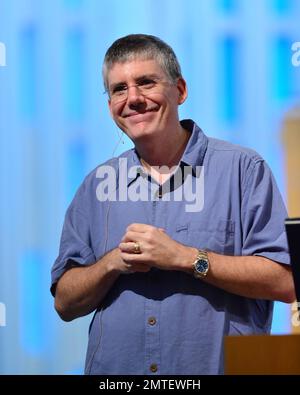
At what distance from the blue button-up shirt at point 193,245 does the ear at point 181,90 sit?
103mm

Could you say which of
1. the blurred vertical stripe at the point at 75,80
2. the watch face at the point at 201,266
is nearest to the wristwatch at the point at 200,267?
the watch face at the point at 201,266

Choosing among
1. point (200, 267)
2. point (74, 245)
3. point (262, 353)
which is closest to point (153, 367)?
point (200, 267)

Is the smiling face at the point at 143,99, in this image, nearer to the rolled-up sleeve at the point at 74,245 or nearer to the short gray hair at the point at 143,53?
the short gray hair at the point at 143,53

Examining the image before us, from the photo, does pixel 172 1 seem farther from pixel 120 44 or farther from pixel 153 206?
pixel 153 206

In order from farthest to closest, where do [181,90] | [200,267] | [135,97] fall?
[181,90] < [135,97] < [200,267]

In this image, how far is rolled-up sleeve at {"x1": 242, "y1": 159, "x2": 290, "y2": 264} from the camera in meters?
2.32

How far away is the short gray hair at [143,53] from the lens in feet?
8.04

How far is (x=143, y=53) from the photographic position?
2.45m

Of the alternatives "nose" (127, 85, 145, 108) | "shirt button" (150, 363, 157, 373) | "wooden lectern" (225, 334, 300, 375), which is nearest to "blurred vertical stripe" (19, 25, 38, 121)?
"nose" (127, 85, 145, 108)

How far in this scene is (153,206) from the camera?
2.46m

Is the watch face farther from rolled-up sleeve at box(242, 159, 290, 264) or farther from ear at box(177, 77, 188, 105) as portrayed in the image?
ear at box(177, 77, 188, 105)

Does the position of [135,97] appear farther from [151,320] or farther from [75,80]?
[151,320]

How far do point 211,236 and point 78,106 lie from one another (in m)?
0.61

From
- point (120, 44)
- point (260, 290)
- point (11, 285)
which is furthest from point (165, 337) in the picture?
point (120, 44)
